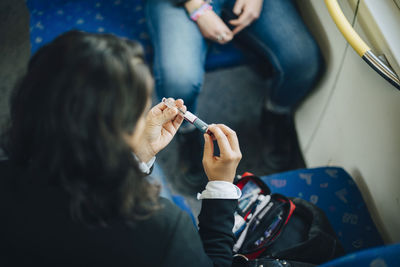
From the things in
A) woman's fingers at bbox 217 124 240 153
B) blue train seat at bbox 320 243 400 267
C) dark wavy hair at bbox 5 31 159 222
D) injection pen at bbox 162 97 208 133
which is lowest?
injection pen at bbox 162 97 208 133

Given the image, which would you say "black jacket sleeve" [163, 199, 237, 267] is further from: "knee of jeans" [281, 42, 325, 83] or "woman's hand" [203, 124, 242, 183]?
"knee of jeans" [281, 42, 325, 83]

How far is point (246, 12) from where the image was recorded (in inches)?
36.1

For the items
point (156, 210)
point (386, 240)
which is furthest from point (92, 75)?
point (386, 240)

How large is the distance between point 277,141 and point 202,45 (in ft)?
1.57

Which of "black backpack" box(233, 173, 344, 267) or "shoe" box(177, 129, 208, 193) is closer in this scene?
"black backpack" box(233, 173, 344, 267)

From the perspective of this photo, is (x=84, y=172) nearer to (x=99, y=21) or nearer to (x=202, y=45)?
(x=202, y=45)

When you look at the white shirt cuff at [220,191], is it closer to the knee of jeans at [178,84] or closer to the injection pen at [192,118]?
the injection pen at [192,118]

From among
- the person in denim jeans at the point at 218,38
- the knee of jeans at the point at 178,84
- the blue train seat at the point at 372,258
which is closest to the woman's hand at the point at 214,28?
the person in denim jeans at the point at 218,38

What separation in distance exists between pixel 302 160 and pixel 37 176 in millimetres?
1010

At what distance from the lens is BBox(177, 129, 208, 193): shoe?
1.15 metres

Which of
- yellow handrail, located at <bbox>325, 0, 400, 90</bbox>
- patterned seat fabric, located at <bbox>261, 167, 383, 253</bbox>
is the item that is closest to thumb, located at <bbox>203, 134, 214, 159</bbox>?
patterned seat fabric, located at <bbox>261, 167, 383, 253</bbox>

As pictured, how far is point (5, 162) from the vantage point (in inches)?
19.4

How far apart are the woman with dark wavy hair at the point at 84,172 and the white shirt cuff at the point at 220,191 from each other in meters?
0.11

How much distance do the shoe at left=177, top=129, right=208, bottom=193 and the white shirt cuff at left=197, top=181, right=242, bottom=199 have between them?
0.54 m
